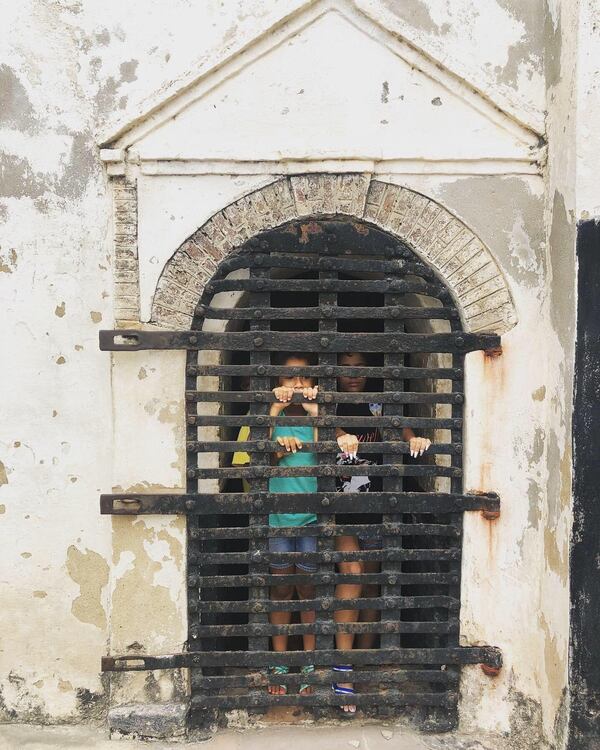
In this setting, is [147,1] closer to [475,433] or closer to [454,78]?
[454,78]

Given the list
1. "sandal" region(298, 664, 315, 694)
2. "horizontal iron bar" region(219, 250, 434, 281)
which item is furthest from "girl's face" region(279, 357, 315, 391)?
"sandal" region(298, 664, 315, 694)

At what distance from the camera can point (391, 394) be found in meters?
3.67

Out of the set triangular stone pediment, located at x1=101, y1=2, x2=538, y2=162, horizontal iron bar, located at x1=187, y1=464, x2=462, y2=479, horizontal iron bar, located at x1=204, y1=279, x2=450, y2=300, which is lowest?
horizontal iron bar, located at x1=187, y1=464, x2=462, y2=479

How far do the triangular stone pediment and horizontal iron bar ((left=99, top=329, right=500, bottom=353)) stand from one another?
0.90 metres

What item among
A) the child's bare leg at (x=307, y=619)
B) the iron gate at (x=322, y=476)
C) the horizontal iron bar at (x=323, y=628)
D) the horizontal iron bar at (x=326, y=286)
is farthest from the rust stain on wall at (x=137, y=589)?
the horizontal iron bar at (x=326, y=286)

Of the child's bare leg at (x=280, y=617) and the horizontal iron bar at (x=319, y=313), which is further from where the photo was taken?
the child's bare leg at (x=280, y=617)

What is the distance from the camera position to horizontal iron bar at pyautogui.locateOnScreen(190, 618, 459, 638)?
145 inches

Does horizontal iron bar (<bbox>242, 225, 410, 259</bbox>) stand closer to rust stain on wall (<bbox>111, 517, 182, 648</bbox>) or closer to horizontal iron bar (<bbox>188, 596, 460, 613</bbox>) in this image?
rust stain on wall (<bbox>111, 517, 182, 648</bbox>)

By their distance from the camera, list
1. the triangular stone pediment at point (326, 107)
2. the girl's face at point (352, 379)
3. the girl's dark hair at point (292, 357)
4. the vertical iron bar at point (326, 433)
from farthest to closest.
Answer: the girl's face at point (352, 379) → the girl's dark hair at point (292, 357) → the vertical iron bar at point (326, 433) → the triangular stone pediment at point (326, 107)

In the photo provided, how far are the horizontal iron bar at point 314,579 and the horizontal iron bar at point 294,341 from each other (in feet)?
3.91

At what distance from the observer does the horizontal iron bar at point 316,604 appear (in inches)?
145

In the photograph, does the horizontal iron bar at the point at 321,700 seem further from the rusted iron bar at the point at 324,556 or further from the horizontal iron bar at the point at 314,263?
the horizontal iron bar at the point at 314,263

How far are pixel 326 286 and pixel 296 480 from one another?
1063 mm

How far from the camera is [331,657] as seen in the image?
3703 millimetres
